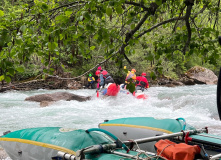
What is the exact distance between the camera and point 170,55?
299 centimetres

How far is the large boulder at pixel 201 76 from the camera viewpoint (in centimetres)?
2217

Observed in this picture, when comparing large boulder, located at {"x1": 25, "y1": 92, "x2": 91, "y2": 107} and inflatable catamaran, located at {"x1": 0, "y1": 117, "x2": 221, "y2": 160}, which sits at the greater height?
inflatable catamaran, located at {"x1": 0, "y1": 117, "x2": 221, "y2": 160}

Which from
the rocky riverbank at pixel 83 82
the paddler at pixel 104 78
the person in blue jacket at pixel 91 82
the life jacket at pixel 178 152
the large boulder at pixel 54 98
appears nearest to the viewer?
the life jacket at pixel 178 152

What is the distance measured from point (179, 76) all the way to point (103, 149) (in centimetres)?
2249

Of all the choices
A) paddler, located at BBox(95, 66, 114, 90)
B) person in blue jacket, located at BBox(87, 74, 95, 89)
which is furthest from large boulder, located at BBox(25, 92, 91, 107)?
person in blue jacket, located at BBox(87, 74, 95, 89)

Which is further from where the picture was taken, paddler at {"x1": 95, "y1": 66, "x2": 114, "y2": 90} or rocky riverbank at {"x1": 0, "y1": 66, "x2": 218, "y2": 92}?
rocky riverbank at {"x1": 0, "y1": 66, "x2": 218, "y2": 92}

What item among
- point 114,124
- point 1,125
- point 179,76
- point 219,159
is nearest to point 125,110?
point 1,125

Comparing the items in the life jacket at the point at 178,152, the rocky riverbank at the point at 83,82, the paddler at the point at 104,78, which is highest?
the life jacket at the point at 178,152

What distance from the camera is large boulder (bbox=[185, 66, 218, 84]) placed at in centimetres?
2217

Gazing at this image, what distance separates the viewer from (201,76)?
22.7 meters

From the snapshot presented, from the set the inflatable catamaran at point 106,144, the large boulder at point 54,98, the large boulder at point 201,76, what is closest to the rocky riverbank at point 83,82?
the large boulder at point 201,76

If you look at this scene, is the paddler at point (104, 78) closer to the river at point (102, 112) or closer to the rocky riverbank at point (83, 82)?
the river at point (102, 112)

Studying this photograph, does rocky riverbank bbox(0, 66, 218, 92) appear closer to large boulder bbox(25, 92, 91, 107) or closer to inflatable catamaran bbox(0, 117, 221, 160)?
large boulder bbox(25, 92, 91, 107)

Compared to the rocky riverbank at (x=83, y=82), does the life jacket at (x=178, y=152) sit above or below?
above
